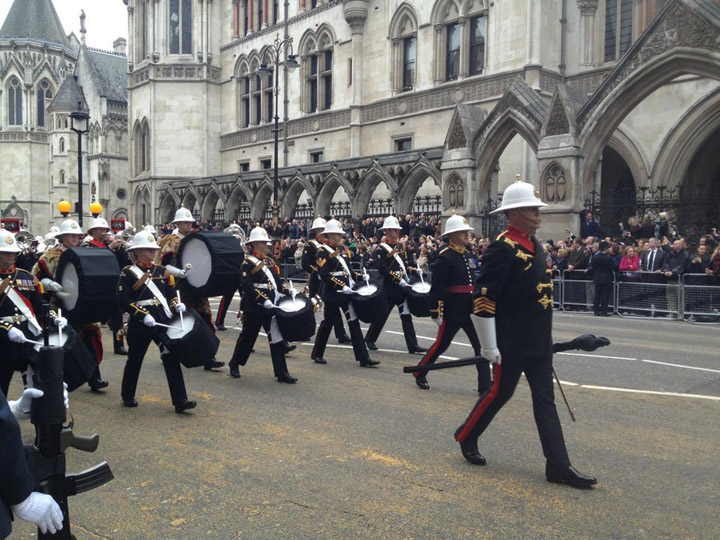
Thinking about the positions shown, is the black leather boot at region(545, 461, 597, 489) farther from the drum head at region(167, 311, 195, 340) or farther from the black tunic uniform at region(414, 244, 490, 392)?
the drum head at region(167, 311, 195, 340)

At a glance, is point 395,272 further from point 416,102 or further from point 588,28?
point 416,102

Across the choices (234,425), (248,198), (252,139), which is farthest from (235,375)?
(252,139)

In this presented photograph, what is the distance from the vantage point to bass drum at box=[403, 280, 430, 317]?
1030 centimetres

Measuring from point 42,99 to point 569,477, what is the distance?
266 feet

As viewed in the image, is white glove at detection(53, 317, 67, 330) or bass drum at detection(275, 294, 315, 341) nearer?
white glove at detection(53, 317, 67, 330)

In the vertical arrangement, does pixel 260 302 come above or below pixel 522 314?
below

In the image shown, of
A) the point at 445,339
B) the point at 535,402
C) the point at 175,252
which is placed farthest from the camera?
the point at 175,252

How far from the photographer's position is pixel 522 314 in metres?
5.23

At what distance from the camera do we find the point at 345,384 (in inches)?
335

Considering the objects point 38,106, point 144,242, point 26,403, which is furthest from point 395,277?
point 38,106

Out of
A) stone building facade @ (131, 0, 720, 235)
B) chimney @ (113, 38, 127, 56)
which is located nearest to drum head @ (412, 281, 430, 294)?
stone building facade @ (131, 0, 720, 235)

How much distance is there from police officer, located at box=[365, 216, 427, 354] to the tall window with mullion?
66.9 feet

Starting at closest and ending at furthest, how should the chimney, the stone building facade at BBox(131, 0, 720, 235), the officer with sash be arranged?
1. the officer with sash
2. the stone building facade at BBox(131, 0, 720, 235)
3. the chimney

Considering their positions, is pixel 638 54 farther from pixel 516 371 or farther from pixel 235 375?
pixel 516 371
